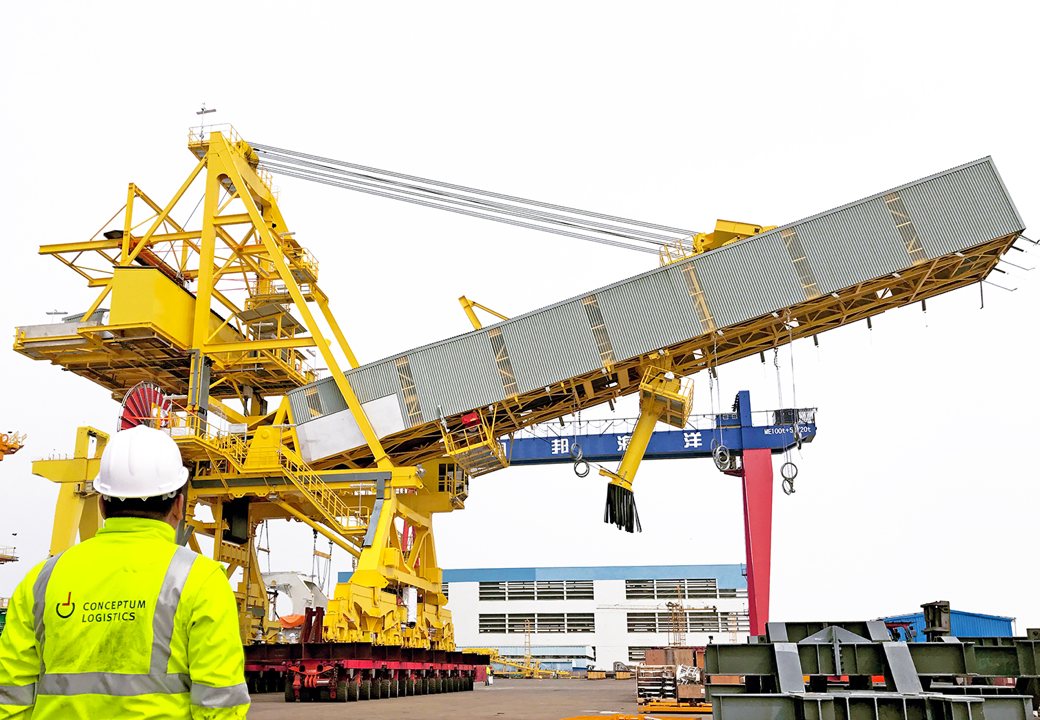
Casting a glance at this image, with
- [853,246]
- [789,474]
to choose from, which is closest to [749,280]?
[853,246]

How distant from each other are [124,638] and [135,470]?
0.48 meters

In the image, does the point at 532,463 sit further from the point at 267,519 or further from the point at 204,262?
the point at 204,262

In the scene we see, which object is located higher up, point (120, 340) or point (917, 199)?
point (917, 199)

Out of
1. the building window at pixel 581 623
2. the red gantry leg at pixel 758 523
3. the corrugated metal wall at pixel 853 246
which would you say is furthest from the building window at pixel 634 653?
the corrugated metal wall at pixel 853 246

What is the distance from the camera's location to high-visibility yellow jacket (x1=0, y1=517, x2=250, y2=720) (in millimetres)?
2502

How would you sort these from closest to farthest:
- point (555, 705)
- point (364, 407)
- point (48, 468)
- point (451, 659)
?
point (555, 705) → point (48, 468) → point (364, 407) → point (451, 659)

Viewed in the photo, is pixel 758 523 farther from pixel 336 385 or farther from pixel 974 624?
pixel 336 385

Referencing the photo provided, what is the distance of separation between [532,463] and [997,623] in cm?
1602

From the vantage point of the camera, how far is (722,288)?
60.8ft

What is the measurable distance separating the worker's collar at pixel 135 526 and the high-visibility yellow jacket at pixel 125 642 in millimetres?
76

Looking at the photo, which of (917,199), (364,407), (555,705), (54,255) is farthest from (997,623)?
(54,255)

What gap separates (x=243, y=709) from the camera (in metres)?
2.53

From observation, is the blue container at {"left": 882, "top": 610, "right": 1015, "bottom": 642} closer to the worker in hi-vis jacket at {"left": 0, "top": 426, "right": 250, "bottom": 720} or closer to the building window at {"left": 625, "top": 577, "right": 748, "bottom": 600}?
the building window at {"left": 625, "top": 577, "right": 748, "bottom": 600}

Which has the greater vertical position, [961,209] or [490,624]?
[961,209]
